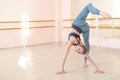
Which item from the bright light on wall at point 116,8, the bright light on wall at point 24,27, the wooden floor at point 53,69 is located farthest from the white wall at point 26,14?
the bright light on wall at point 116,8

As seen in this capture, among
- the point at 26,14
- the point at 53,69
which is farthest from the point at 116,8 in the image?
the point at 53,69

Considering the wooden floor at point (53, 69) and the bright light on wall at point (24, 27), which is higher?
the bright light on wall at point (24, 27)

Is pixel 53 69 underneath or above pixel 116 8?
underneath

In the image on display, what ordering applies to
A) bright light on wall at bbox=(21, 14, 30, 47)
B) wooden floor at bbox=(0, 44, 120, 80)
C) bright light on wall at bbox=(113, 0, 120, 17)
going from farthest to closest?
bright light on wall at bbox=(113, 0, 120, 17) → bright light on wall at bbox=(21, 14, 30, 47) → wooden floor at bbox=(0, 44, 120, 80)

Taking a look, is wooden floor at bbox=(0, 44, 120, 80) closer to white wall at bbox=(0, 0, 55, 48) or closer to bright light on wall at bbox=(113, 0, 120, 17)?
white wall at bbox=(0, 0, 55, 48)

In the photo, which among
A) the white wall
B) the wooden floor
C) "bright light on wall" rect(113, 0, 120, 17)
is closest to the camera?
the wooden floor

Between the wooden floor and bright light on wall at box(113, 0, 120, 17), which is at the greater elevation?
bright light on wall at box(113, 0, 120, 17)

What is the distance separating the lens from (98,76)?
4.75m

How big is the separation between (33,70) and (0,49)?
164 inches

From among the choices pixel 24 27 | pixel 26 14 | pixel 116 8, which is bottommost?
pixel 24 27

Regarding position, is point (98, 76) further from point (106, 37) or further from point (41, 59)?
point (106, 37)

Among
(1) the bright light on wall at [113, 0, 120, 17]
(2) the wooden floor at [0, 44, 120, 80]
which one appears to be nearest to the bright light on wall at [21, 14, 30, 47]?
(2) the wooden floor at [0, 44, 120, 80]

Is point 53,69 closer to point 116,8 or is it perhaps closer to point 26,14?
point 26,14

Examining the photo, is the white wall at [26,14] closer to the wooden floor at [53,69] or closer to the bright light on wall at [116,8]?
the wooden floor at [53,69]
